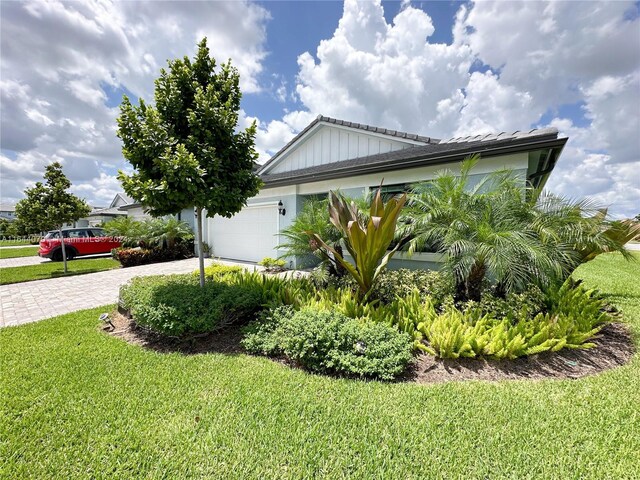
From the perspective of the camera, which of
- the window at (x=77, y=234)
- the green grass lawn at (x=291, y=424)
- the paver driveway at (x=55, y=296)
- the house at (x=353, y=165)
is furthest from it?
the window at (x=77, y=234)

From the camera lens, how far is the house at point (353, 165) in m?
6.17

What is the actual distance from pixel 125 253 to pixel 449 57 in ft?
53.8

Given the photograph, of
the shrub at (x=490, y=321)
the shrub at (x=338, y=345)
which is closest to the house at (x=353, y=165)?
the shrub at (x=490, y=321)

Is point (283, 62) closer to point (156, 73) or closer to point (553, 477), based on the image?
point (156, 73)

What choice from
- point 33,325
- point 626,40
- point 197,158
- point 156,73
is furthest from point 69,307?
point 626,40

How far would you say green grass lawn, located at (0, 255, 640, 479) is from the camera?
6.46 ft

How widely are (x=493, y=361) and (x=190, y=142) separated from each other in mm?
5809

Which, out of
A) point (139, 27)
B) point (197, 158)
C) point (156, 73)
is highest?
point (139, 27)

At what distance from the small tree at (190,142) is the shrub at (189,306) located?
4.80 ft

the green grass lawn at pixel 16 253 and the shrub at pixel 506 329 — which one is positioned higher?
the shrub at pixel 506 329

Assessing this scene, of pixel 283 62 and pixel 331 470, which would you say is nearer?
pixel 331 470

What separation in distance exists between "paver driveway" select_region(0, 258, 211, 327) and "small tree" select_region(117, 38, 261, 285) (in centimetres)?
370

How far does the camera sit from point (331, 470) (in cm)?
193

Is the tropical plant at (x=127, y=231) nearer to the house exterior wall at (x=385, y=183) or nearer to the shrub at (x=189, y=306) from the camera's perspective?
the house exterior wall at (x=385, y=183)
